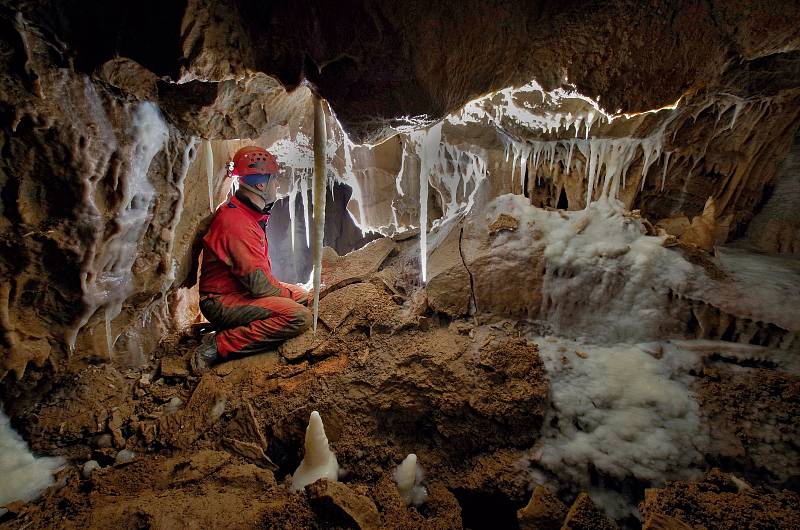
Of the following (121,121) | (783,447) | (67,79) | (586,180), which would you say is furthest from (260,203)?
(586,180)

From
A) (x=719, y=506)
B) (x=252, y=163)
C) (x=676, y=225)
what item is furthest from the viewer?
(x=676, y=225)

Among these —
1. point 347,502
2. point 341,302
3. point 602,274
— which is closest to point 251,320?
point 341,302

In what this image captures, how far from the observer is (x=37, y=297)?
2.30 m

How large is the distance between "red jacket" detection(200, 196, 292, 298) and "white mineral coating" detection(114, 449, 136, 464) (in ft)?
4.48

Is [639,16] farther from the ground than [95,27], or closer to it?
farther from the ground

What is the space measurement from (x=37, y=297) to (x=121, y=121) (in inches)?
49.7

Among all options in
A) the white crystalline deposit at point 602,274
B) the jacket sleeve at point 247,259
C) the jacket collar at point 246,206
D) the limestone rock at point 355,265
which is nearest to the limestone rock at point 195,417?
the jacket sleeve at point 247,259

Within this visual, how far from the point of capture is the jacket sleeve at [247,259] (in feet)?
10.5

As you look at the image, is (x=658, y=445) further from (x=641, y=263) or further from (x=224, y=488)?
(x=224, y=488)

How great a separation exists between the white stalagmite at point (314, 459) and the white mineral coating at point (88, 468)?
1294mm

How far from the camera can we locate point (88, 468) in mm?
2309

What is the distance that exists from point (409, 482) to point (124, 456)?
6.37 feet

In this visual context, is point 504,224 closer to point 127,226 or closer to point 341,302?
point 341,302

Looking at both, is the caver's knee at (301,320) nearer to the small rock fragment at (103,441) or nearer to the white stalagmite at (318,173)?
the white stalagmite at (318,173)
